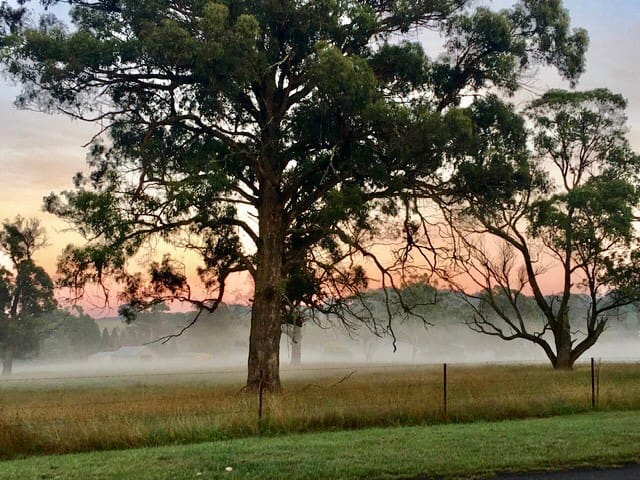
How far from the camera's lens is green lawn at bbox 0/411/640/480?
28.3ft

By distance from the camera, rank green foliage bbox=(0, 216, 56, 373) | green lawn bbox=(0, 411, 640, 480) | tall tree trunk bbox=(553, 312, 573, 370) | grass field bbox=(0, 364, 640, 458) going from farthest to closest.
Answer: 1. green foliage bbox=(0, 216, 56, 373)
2. tall tree trunk bbox=(553, 312, 573, 370)
3. grass field bbox=(0, 364, 640, 458)
4. green lawn bbox=(0, 411, 640, 480)

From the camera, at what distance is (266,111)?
73.6 ft

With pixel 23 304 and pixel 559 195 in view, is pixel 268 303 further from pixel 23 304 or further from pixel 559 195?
pixel 23 304

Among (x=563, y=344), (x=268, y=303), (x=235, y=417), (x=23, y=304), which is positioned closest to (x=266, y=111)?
(x=268, y=303)

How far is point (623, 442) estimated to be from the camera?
409 inches

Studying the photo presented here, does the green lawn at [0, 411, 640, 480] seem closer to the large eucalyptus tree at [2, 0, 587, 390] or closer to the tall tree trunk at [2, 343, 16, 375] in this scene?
→ the large eucalyptus tree at [2, 0, 587, 390]

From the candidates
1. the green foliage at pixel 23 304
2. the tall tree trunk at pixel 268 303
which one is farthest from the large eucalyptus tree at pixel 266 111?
the green foliage at pixel 23 304

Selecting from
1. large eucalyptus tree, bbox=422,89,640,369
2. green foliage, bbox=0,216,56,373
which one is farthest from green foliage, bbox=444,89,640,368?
green foliage, bbox=0,216,56,373

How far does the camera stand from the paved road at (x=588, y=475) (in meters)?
8.38

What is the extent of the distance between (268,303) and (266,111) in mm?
6734

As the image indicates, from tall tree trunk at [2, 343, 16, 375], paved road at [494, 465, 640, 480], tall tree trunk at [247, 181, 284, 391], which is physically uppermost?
tall tree trunk at [247, 181, 284, 391]

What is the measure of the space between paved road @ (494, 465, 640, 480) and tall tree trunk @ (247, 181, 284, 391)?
13163 millimetres

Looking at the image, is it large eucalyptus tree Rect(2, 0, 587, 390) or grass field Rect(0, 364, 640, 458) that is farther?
large eucalyptus tree Rect(2, 0, 587, 390)

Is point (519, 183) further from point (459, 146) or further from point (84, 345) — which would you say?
point (84, 345)
